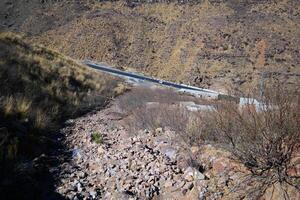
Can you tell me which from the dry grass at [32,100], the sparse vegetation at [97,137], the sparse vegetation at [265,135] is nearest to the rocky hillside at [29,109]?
the dry grass at [32,100]

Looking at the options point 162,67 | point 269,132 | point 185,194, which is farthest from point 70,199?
point 162,67

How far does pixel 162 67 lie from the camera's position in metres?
55.3

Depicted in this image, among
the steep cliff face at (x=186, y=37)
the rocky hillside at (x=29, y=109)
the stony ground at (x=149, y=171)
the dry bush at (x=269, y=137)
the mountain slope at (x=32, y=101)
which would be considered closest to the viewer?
the dry bush at (x=269, y=137)

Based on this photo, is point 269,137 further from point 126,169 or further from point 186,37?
point 186,37

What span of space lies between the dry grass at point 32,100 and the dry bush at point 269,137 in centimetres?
400

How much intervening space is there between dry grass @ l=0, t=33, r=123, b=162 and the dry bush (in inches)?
158

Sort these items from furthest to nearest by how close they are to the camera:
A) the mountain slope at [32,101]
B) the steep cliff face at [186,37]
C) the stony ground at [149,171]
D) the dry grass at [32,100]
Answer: the steep cliff face at [186,37], the dry grass at [32,100], the mountain slope at [32,101], the stony ground at [149,171]

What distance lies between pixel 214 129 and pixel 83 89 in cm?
1094

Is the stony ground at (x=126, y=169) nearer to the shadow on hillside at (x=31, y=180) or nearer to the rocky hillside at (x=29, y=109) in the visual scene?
the shadow on hillside at (x=31, y=180)

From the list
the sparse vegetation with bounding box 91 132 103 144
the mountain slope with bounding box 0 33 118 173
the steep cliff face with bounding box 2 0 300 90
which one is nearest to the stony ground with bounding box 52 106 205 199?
the sparse vegetation with bounding box 91 132 103 144

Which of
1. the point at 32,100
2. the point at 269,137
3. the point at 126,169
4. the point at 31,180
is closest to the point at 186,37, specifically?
the point at 32,100

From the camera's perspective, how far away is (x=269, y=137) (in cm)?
539

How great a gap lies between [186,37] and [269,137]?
175 feet

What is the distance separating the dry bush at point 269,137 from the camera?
17.1ft
